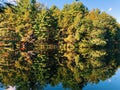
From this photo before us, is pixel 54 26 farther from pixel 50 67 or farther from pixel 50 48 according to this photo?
pixel 50 67

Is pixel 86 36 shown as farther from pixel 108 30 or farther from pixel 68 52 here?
pixel 108 30

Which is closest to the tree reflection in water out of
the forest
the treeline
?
the forest

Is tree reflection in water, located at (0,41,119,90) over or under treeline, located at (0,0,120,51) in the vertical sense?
under

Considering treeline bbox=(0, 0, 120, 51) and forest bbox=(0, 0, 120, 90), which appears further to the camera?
treeline bbox=(0, 0, 120, 51)

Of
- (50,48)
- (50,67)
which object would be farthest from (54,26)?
(50,67)

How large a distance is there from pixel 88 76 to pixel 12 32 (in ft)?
38.9

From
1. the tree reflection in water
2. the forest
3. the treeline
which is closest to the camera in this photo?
the tree reflection in water

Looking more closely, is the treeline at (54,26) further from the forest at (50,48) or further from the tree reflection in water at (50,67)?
the tree reflection in water at (50,67)

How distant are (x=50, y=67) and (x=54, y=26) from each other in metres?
6.59

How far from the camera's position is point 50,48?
50062 mm

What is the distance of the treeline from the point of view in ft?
159

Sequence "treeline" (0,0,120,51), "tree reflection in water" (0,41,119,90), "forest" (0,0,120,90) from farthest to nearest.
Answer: "treeline" (0,0,120,51), "forest" (0,0,120,90), "tree reflection in water" (0,41,119,90)

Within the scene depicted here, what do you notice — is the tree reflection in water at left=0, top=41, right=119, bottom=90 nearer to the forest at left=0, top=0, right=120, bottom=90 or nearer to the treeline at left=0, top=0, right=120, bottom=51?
the forest at left=0, top=0, right=120, bottom=90

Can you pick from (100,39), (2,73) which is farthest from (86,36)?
(2,73)
